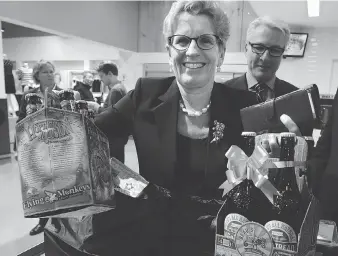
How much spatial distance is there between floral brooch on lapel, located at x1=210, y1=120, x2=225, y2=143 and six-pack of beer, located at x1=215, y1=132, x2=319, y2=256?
189mm

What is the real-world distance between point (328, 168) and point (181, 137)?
403 mm

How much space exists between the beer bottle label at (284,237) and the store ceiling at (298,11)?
6071 mm

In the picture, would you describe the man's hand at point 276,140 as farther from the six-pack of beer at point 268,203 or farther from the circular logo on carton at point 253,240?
the circular logo on carton at point 253,240

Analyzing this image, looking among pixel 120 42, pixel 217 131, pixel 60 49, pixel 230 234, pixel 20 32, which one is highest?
pixel 20 32

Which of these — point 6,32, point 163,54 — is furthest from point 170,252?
point 6,32

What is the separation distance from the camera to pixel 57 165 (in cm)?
51

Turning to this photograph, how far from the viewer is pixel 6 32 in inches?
351

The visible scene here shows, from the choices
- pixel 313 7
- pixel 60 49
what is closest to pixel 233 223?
pixel 313 7

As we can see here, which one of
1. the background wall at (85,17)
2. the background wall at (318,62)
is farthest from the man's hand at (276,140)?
the background wall at (318,62)

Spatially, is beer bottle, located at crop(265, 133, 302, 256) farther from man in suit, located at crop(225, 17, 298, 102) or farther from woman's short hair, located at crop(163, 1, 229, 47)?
man in suit, located at crop(225, 17, 298, 102)

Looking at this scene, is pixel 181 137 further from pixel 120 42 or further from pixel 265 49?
pixel 120 42

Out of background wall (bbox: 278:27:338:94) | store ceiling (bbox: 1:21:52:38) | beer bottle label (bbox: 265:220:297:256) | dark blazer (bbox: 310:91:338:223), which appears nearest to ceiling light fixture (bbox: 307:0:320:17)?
background wall (bbox: 278:27:338:94)

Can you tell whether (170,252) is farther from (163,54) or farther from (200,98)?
(163,54)

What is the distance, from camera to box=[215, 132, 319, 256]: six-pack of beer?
468 millimetres
